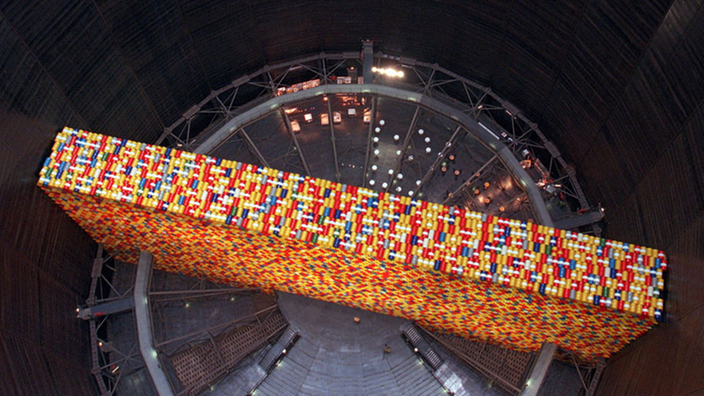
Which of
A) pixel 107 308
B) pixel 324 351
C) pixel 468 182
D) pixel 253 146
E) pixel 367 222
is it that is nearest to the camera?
pixel 367 222

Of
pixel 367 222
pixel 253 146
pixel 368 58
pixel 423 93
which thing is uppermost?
pixel 368 58

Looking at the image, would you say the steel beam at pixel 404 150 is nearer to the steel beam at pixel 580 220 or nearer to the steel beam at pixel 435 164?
the steel beam at pixel 435 164

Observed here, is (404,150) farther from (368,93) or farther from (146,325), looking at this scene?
(146,325)

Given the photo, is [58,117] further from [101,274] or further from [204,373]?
[204,373]

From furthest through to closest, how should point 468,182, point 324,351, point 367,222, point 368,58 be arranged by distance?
point 368,58
point 468,182
point 324,351
point 367,222

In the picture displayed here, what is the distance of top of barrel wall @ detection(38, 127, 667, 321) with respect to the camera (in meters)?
32.9

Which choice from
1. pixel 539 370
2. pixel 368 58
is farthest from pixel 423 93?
pixel 539 370

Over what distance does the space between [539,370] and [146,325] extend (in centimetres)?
2841

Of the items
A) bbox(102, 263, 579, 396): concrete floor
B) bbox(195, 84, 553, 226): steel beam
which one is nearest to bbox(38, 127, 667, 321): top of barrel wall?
bbox(195, 84, 553, 226): steel beam

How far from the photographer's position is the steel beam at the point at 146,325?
37594mm

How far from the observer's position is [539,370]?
37531mm

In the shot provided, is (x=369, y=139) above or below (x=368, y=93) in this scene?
below

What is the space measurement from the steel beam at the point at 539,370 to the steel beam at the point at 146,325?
988 inches

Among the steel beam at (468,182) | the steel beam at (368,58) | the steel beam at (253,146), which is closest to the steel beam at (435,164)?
the steel beam at (468,182)
